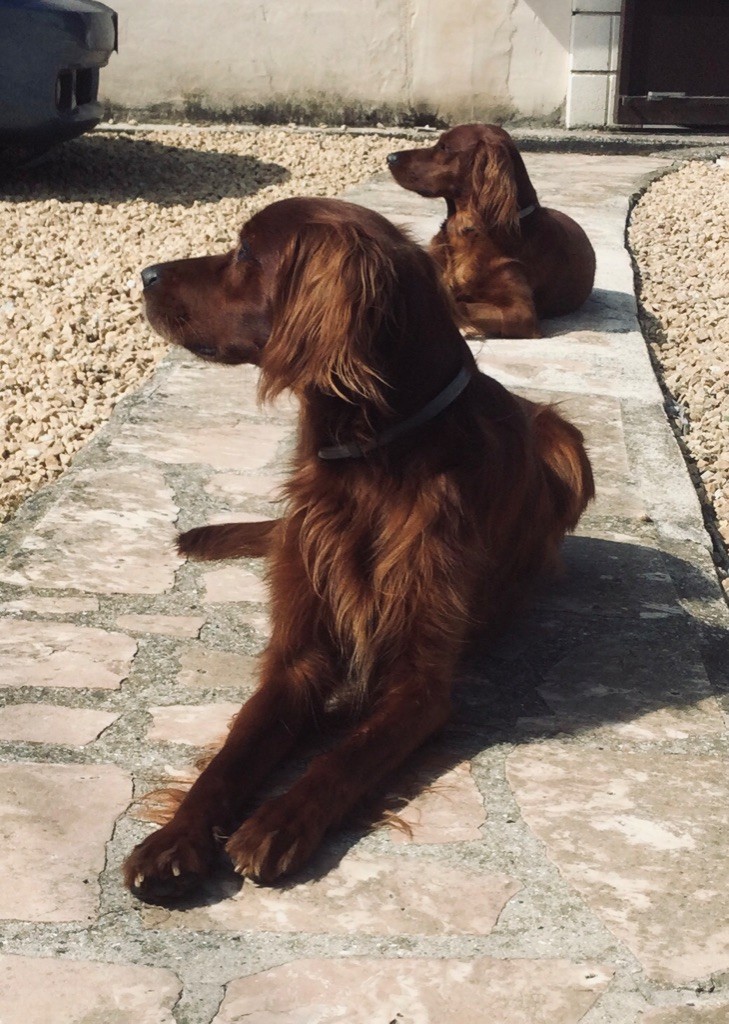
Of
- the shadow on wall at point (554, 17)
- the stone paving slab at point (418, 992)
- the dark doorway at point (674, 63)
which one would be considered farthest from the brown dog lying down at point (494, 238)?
the shadow on wall at point (554, 17)

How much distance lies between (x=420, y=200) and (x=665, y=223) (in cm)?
144

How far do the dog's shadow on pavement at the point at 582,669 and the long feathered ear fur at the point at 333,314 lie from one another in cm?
68

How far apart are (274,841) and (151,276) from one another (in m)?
1.25

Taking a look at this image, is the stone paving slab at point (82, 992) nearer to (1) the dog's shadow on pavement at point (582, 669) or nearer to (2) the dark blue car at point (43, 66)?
(1) the dog's shadow on pavement at point (582, 669)

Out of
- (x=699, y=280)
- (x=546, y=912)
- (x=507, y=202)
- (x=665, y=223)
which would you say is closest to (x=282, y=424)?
(x=507, y=202)

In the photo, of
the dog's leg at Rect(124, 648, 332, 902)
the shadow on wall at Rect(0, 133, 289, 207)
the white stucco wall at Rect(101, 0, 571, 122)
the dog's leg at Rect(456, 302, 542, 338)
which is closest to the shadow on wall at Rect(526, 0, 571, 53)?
the white stucco wall at Rect(101, 0, 571, 122)

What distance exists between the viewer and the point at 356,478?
2.56 m

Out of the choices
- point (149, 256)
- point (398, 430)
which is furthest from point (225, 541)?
point (149, 256)

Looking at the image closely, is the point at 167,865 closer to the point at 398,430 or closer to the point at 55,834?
the point at 55,834

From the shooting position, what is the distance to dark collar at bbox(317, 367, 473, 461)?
8.27ft

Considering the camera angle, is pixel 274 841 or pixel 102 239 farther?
pixel 102 239

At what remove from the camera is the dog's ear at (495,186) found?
5418 mm

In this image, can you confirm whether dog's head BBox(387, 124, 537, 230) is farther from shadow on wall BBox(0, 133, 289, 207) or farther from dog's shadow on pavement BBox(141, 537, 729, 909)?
shadow on wall BBox(0, 133, 289, 207)

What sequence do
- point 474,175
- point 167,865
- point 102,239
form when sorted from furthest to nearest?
point 102,239
point 474,175
point 167,865
